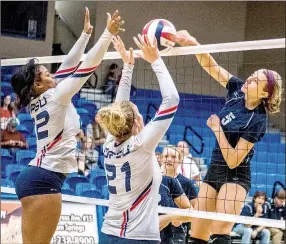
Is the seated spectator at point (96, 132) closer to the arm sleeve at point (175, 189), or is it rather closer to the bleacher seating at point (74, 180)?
the bleacher seating at point (74, 180)

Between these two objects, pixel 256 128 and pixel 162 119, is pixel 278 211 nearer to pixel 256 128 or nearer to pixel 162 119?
pixel 256 128

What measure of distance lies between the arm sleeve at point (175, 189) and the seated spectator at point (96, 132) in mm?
3845

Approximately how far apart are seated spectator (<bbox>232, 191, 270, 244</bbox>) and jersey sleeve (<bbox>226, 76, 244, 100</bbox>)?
358 cm

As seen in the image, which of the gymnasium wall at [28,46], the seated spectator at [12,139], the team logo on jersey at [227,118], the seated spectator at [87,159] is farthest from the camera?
the gymnasium wall at [28,46]

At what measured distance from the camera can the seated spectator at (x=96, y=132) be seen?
902 cm

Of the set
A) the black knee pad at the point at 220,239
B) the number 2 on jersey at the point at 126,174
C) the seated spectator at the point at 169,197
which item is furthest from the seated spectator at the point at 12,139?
the number 2 on jersey at the point at 126,174

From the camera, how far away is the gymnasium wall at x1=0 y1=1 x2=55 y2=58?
12383mm

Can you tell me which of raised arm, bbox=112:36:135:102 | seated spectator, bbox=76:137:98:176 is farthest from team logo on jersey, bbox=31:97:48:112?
seated spectator, bbox=76:137:98:176

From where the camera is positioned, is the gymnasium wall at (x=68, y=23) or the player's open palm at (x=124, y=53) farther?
the gymnasium wall at (x=68, y=23)

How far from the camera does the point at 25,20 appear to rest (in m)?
13.0

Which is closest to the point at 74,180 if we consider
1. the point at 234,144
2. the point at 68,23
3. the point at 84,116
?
the point at 84,116

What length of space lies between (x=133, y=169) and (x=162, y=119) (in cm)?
31

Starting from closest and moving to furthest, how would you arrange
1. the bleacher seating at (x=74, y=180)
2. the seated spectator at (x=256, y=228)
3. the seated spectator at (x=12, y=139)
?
1. the bleacher seating at (x=74, y=180)
2. the seated spectator at (x=256, y=228)
3. the seated spectator at (x=12, y=139)

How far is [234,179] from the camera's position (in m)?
4.52
